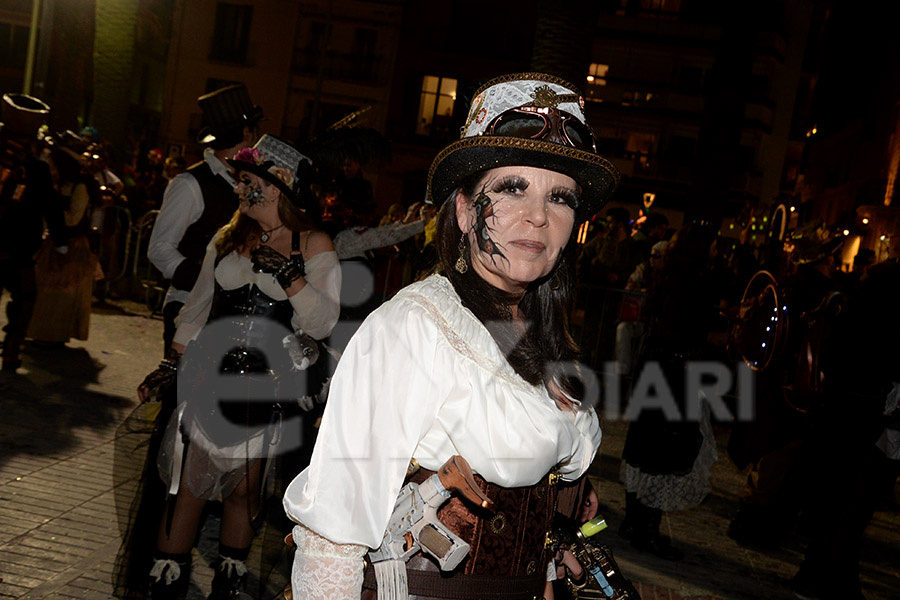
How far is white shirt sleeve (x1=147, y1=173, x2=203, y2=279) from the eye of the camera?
530 cm

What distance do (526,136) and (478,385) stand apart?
683mm

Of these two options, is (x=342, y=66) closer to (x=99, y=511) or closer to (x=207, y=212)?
(x=207, y=212)

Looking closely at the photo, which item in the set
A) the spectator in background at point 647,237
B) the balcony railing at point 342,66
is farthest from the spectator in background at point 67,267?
the balcony railing at point 342,66

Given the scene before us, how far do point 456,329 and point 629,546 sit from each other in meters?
4.82

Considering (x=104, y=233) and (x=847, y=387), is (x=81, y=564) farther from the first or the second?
(x=104, y=233)

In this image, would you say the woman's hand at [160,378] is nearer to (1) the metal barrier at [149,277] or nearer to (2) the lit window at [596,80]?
(1) the metal barrier at [149,277]

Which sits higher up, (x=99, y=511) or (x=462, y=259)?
(x=462, y=259)

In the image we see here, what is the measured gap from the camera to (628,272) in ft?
43.2

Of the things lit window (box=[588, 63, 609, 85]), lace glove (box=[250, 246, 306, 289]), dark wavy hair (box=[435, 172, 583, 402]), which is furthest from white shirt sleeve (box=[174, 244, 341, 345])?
lit window (box=[588, 63, 609, 85])

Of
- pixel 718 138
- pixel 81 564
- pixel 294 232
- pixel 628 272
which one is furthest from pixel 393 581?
pixel 718 138

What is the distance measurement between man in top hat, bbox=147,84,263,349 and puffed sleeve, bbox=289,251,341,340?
127 cm

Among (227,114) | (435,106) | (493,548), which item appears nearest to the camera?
(493,548)

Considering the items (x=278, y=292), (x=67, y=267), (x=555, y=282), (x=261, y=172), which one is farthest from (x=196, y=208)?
(x=67, y=267)

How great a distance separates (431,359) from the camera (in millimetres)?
1990
